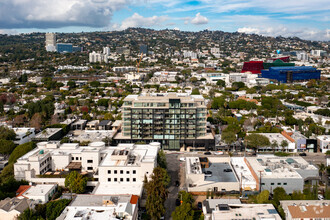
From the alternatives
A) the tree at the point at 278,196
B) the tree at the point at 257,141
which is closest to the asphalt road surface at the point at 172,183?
the tree at the point at 278,196

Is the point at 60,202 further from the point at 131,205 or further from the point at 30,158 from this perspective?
the point at 30,158

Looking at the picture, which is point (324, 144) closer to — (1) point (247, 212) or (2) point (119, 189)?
(1) point (247, 212)

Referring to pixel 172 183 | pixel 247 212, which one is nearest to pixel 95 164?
pixel 172 183

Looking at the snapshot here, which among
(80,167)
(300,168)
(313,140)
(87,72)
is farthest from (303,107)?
(87,72)

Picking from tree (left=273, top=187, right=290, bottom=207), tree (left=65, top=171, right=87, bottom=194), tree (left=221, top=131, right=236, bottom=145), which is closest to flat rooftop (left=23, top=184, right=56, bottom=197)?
tree (left=65, top=171, right=87, bottom=194)

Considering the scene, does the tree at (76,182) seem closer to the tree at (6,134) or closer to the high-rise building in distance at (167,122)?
the high-rise building in distance at (167,122)

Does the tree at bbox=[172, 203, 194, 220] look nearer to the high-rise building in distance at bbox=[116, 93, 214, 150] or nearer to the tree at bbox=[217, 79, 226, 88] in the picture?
the high-rise building in distance at bbox=[116, 93, 214, 150]
